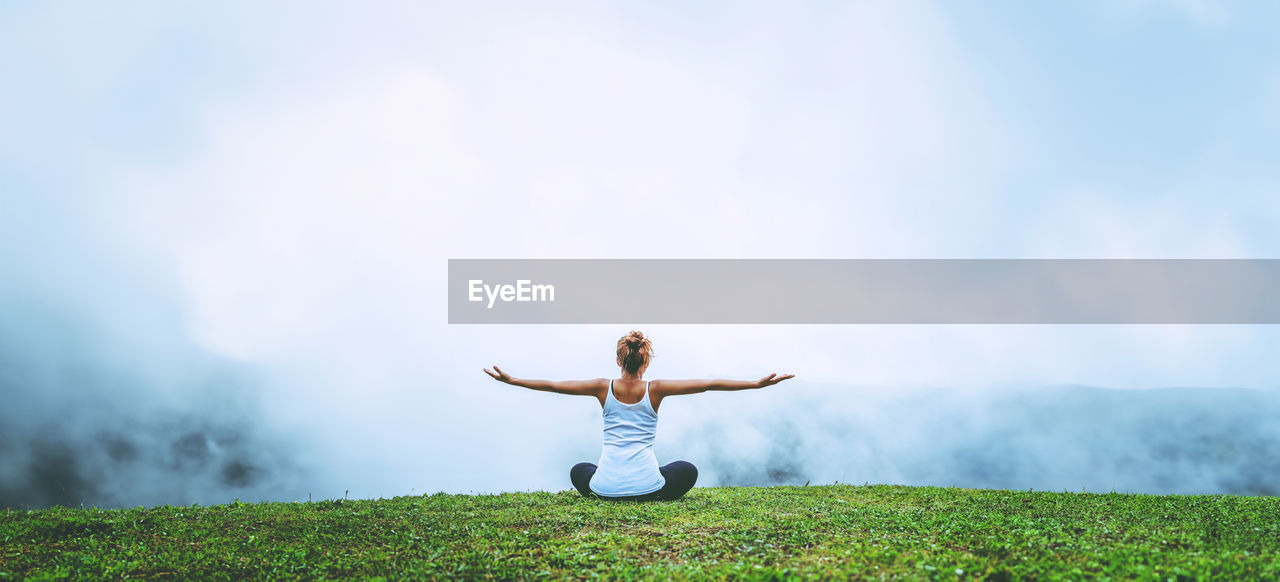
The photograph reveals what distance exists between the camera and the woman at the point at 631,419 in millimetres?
13148

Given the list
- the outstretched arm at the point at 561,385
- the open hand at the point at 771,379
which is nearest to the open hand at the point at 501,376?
the outstretched arm at the point at 561,385

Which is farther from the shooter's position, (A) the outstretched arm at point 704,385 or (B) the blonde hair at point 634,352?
(B) the blonde hair at point 634,352

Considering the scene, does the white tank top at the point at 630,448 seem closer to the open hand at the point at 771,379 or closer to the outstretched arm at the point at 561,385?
the outstretched arm at the point at 561,385

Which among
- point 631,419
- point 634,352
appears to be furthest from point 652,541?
point 634,352

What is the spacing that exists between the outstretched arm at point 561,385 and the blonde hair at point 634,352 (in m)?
0.56

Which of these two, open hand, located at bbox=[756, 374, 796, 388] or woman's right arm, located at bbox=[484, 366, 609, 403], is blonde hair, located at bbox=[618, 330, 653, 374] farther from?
open hand, located at bbox=[756, 374, 796, 388]

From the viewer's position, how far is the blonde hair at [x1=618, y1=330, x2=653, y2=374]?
13.2m

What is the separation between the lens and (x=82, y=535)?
10.7m

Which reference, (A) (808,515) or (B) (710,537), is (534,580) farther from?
(A) (808,515)

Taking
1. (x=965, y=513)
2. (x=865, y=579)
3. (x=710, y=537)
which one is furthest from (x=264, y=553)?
(x=965, y=513)

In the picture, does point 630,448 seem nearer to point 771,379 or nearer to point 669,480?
point 669,480

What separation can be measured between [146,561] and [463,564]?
4293 mm

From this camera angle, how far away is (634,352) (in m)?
13.2

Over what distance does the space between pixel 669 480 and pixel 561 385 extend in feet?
8.95
